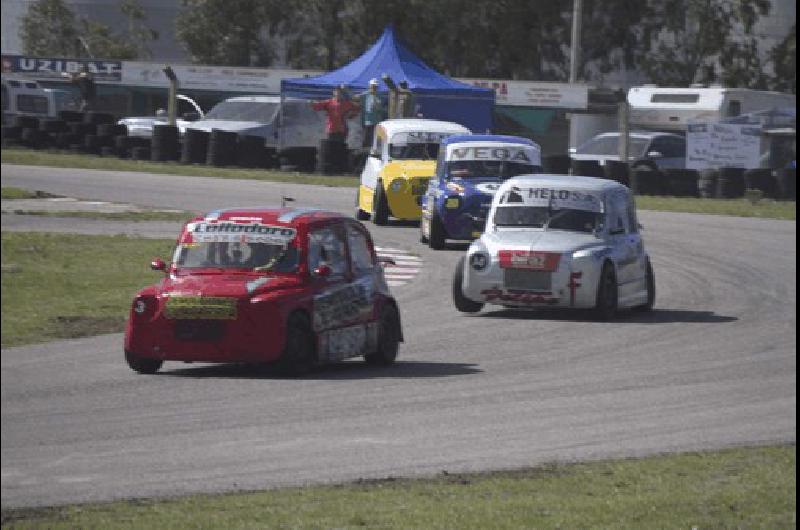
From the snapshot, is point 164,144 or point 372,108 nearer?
point 372,108

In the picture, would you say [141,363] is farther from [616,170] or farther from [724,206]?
[724,206]

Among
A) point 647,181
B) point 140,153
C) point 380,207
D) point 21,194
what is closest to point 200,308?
point 380,207

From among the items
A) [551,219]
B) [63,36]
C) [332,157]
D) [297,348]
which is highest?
[63,36]

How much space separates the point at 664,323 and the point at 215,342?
244 inches

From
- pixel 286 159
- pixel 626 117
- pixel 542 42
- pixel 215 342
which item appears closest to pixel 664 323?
pixel 215 342

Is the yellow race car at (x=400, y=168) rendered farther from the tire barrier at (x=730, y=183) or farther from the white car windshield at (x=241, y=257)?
the white car windshield at (x=241, y=257)

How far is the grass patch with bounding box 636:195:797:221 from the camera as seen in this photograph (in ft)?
107

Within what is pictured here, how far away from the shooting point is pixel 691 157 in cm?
3772

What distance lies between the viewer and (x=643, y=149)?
126ft

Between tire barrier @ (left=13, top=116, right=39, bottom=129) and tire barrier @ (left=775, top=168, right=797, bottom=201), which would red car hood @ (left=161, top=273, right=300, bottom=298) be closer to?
tire barrier @ (left=775, top=168, right=797, bottom=201)

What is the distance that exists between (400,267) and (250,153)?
15946 millimetres

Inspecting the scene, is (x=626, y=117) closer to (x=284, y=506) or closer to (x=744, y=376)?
(x=744, y=376)

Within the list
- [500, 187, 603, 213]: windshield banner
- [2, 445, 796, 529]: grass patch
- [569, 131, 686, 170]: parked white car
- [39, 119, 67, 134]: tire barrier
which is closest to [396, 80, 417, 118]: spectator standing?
[569, 131, 686, 170]: parked white car

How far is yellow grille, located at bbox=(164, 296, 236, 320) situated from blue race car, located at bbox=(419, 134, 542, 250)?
10400 millimetres
